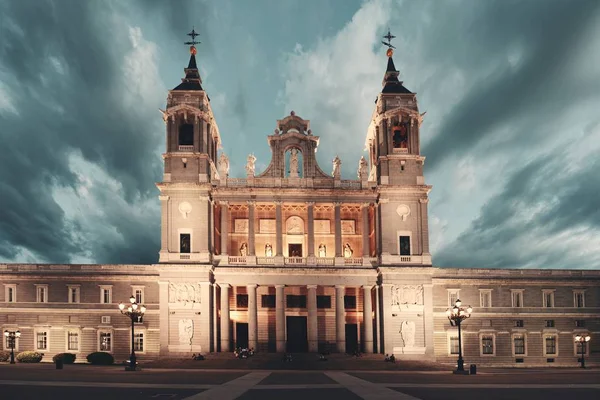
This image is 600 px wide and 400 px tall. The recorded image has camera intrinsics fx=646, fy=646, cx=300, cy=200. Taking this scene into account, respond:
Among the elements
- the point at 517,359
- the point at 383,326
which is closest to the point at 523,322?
the point at 517,359

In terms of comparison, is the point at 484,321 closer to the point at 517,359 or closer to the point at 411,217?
the point at 517,359

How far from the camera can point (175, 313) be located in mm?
69688

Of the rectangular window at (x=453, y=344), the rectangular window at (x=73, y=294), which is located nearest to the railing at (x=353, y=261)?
the rectangular window at (x=453, y=344)

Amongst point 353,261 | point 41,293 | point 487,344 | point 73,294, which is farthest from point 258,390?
point 41,293

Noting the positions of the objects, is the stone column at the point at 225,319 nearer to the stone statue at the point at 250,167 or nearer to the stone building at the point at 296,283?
the stone building at the point at 296,283

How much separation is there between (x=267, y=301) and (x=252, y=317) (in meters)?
4.95

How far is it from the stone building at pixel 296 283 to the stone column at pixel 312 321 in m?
0.16

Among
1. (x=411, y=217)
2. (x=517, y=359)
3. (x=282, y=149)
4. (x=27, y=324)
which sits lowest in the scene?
(x=517, y=359)

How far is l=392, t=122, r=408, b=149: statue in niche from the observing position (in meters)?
76.2

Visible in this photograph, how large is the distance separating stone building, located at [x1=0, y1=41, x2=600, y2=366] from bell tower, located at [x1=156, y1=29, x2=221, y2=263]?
5.5 inches

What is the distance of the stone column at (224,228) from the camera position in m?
73.1

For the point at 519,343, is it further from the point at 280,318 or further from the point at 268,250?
the point at 268,250

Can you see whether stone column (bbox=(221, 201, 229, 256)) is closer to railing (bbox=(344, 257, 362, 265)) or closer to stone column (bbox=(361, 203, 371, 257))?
railing (bbox=(344, 257, 362, 265))

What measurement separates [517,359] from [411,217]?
66.2 ft
